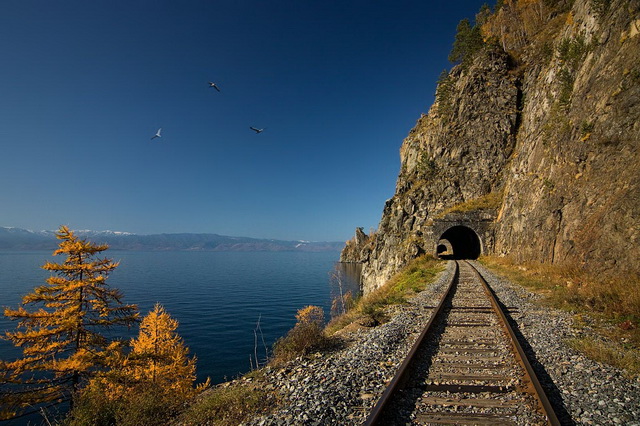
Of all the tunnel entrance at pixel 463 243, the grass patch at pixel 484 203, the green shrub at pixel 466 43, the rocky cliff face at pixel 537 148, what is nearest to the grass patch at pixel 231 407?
the rocky cliff face at pixel 537 148

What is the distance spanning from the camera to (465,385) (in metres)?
5.33

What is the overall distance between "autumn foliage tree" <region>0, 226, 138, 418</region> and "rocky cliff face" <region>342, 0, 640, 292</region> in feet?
75.4

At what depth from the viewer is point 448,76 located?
58375 millimetres

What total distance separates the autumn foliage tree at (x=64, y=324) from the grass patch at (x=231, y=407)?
12.6m

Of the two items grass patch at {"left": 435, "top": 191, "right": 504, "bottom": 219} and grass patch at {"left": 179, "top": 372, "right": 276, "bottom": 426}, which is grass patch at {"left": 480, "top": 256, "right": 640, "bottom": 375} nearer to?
grass patch at {"left": 179, "top": 372, "right": 276, "bottom": 426}

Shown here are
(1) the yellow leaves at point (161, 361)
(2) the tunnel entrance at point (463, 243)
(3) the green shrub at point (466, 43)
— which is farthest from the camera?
(3) the green shrub at point (466, 43)

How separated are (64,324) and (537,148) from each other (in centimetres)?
3573

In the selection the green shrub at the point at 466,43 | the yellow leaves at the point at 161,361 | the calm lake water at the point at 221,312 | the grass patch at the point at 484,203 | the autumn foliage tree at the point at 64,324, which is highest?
the green shrub at the point at 466,43

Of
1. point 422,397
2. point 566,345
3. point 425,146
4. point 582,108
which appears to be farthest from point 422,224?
point 422,397

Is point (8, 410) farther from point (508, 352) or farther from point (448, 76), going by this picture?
point (448, 76)

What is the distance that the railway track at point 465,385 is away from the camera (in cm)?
436

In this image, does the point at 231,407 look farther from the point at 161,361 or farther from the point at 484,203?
the point at 484,203

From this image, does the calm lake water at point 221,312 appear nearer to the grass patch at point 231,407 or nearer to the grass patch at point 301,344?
the grass patch at point 301,344

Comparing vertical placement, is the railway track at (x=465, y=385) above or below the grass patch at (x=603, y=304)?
below
